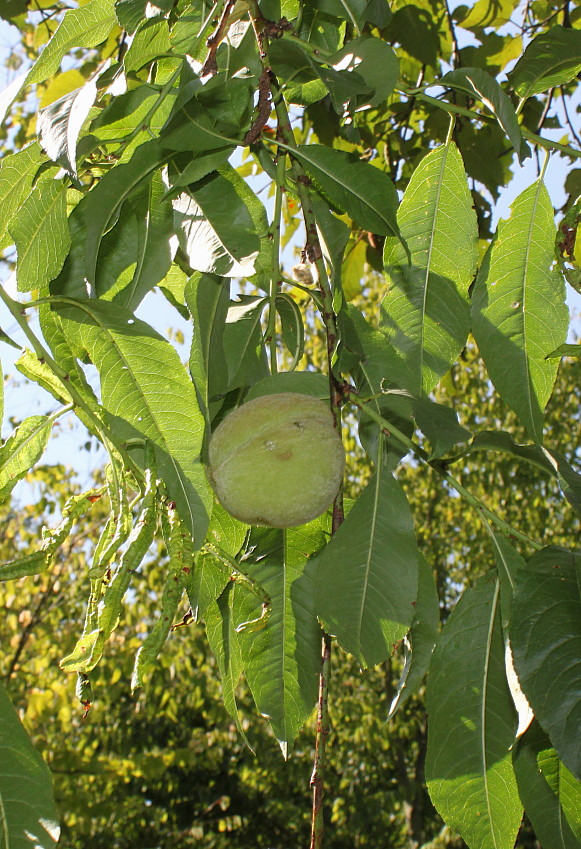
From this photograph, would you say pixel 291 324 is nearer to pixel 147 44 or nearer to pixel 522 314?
pixel 522 314

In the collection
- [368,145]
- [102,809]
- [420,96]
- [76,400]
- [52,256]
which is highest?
[368,145]

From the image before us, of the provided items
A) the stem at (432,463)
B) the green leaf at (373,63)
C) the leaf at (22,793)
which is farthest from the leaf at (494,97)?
the leaf at (22,793)

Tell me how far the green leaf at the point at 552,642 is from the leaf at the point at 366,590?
0.13 metres

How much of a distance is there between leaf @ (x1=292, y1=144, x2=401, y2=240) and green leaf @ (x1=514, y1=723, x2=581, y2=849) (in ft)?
2.23

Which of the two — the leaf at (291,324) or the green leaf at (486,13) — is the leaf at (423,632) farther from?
the green leaf at (486,13)

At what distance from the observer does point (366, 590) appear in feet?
2.99

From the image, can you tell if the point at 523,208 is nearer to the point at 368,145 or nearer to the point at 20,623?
the point at 368,145

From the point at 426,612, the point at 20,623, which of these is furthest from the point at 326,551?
the point at 20,623

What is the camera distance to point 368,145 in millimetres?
2734

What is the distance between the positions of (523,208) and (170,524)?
77 cm

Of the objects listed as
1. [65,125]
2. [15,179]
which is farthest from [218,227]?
[15,179]

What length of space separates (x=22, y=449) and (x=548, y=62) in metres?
0.95

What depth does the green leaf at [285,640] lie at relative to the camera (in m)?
1.04

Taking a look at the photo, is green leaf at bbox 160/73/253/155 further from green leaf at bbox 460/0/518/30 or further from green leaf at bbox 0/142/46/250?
green leaf at bbox 460/0/518/30
